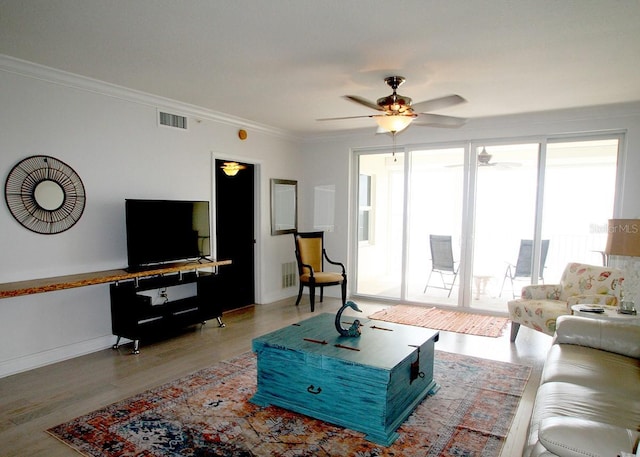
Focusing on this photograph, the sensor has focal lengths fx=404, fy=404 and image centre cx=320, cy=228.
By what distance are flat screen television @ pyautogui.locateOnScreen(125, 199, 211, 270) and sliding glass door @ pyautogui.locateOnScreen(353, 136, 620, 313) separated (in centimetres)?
271

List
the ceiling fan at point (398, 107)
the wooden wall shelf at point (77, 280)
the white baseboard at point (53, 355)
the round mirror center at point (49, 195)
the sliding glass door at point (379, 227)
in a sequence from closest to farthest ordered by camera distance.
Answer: the wooden wall shelf at point (77, 280), the ceiling fan at point (398, 107), the white baseboard at point (53, 355), the round mirror center at point (49, 195), the sliding glass door at point (379, 227)

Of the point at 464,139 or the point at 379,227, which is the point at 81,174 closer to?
the point at 379,227

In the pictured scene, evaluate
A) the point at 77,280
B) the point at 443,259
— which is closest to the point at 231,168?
the point at 77,280

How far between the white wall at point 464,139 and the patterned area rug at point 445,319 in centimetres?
130

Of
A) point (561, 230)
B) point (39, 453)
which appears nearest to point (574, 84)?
point (561, 230)

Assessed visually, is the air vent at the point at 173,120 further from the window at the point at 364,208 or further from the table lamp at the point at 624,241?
the table lamp at the point at 624,241

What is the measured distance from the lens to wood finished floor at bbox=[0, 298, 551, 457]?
2484 mm

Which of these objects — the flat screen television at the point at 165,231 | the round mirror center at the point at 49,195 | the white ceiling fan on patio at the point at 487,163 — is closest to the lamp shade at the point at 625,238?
the white ceiling fan on patio at the point at 487,163

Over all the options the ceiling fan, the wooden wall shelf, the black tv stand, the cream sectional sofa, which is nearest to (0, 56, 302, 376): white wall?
the wooden wall shelf

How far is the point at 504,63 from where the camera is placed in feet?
10.5

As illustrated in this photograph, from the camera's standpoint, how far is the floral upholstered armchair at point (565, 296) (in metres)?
3.84

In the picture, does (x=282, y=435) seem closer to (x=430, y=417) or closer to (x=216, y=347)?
(x=430, y=417)

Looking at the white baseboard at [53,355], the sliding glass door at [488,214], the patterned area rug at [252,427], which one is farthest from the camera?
the sliding glass door at [488,214]

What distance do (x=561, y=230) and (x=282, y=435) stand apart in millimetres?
4383
